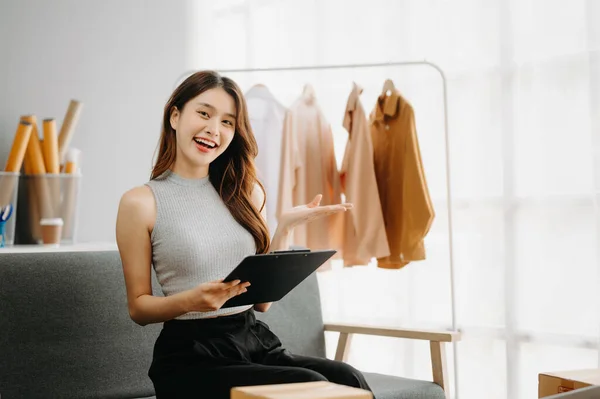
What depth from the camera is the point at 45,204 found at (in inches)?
107

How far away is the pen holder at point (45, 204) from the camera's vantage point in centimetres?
271

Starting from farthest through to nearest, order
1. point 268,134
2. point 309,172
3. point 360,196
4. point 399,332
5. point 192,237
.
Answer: point 268,134
point 309,172
point 360,196
point 399,332
point 192,237

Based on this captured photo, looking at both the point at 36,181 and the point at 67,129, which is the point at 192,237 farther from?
the point at 67,129

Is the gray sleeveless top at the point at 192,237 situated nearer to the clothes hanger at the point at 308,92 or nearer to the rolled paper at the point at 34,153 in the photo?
the rolled paper at the point at 34,153

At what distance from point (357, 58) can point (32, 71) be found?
1.50m

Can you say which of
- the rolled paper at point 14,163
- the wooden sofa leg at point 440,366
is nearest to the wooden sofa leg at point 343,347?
the wooden sofa leg at point 440,366

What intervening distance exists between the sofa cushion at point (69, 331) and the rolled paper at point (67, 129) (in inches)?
30.6

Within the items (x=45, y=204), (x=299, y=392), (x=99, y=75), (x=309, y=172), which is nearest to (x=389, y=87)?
(x=309, y=172)

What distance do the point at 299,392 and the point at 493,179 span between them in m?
1.85

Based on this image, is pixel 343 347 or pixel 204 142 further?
pixel 343 347

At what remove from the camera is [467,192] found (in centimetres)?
308

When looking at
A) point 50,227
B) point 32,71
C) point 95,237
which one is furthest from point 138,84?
point 50,227

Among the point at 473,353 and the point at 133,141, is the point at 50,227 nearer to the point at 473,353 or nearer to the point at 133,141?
the point at 133,141

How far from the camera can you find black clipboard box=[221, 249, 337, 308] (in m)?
1.53
